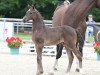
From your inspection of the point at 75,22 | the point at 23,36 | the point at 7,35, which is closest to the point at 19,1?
the point at 23,36

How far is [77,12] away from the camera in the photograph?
32.5 ft

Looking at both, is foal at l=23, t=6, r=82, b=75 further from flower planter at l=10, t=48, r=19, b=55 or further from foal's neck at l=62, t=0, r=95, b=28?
flower planter at l=10, t=48, r=19, b=55

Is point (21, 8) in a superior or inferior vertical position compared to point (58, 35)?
superior

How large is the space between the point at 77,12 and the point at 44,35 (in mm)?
1382

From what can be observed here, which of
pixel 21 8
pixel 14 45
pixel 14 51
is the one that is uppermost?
pixel 21 8

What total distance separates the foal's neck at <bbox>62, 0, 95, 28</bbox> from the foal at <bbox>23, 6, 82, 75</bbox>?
0.65 meters

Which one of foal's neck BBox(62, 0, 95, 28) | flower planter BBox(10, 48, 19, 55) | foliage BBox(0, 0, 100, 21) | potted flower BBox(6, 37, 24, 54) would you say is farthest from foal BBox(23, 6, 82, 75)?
foliage BBox(0, 0, 100, 21)

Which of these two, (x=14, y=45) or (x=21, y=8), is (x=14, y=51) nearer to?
(x=14, y=45)

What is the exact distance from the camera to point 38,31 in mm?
8969

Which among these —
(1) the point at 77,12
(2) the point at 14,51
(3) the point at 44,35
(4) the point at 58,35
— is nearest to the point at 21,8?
(2) the point at 14,51

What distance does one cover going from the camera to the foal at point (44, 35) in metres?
8.90

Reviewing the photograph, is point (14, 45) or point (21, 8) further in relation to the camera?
point (21, 8)

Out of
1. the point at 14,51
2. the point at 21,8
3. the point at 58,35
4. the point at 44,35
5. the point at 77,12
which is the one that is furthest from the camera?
the point at 21,8

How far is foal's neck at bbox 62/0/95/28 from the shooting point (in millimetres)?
9817
